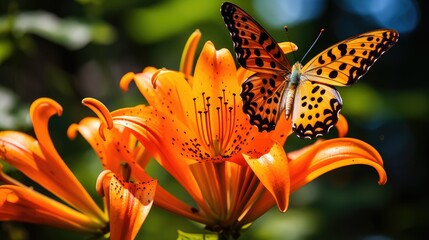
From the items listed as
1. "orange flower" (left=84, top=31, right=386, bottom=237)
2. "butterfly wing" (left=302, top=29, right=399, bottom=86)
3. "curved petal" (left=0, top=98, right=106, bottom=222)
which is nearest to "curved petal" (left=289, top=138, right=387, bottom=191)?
"orange flower" (left=84, top=31, right=386, bottom=237)

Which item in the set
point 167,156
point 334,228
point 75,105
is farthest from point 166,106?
point 334,228

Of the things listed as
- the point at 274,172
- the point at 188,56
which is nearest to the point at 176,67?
the point at 188,56

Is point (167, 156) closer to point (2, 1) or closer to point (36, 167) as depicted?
point (36, 167)

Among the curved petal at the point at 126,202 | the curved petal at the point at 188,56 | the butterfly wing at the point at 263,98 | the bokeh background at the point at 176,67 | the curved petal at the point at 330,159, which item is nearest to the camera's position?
the curved petal at the point at 126,202

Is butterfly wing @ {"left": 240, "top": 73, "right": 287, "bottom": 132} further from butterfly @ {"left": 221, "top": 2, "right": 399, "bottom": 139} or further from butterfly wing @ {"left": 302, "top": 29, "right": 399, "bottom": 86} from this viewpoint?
butterfly wing @ {"left": 302, "top": 29, "right": 399, "bottom": 86}

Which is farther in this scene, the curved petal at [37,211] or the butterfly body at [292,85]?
the butterfly body at [292,85]

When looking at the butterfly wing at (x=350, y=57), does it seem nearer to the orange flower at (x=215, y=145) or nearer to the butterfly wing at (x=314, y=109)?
the butterfly wing at (x=314, y=109)

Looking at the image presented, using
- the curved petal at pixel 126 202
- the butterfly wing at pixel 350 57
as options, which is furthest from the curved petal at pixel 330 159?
the curved petal at pixel 126 202
